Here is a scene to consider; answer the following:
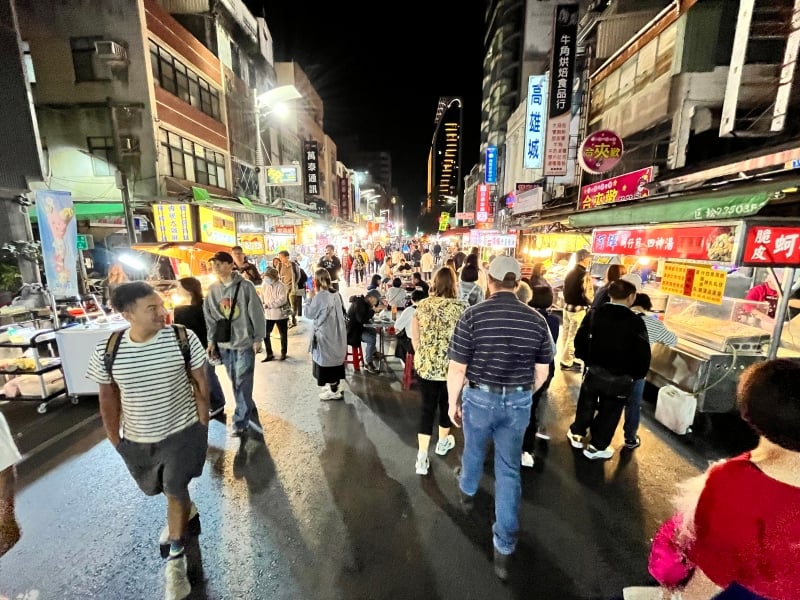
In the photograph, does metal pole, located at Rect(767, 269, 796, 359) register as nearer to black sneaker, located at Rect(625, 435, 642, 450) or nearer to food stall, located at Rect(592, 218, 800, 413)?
food stall, located at Rect(592, 218, 800, 413)

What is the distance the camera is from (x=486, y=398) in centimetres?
280

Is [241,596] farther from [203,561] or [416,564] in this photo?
[416,564]

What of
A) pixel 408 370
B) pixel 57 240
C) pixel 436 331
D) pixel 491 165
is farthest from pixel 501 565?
pixel 491 165

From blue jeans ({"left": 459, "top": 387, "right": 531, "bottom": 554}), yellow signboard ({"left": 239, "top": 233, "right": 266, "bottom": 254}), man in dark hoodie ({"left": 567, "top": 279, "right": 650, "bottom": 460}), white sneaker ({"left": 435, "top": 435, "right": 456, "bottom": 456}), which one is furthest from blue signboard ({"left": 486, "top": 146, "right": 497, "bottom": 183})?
blue jeans ({"left": 459, "top": 387, "right": 531, "bottom": 554})

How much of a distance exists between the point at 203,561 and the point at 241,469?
3.83ft

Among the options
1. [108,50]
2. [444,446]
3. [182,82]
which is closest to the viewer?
[444,446]

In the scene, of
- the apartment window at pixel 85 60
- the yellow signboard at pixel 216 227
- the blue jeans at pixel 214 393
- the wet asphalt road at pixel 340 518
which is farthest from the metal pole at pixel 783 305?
the apartment window at pixel 85 60

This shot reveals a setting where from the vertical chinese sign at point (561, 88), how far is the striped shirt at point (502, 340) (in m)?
14.5

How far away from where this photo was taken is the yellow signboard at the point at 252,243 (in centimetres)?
1119

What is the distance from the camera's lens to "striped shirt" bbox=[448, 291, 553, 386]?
2.74 m

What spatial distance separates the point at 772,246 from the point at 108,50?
17.6 metres

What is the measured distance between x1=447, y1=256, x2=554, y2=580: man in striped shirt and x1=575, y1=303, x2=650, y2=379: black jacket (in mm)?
1421

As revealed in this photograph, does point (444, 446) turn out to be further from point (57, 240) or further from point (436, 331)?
point (57, 240)

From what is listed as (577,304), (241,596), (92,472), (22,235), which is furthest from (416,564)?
(22,235)
